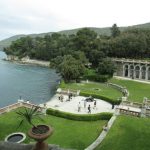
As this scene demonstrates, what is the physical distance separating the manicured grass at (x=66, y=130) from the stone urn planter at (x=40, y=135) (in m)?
14.5

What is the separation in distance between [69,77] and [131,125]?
38.5m

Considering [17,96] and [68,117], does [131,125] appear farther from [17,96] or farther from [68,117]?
[17,96]

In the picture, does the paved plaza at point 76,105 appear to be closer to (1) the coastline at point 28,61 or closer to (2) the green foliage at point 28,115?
(2) the green foliage at point 28,115

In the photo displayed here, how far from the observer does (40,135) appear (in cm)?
1401

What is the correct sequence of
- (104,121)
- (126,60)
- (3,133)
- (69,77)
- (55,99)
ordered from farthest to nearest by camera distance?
(126,60) → (69,77) → (55,99) → (104,121) → (3,133)

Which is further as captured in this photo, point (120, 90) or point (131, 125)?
point (120, 90)

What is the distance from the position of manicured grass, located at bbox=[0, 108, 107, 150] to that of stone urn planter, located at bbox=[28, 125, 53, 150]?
1448 cm

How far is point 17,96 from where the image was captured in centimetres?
6266

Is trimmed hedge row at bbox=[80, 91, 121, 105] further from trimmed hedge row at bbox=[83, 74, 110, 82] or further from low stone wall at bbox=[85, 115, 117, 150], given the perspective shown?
trimmed hedge row at bbox=[83, 74, 110, 82]

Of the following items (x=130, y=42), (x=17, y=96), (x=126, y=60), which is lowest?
(x=17, y=96)

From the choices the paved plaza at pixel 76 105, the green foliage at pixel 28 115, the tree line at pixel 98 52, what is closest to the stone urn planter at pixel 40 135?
the green foliage at pixel 28 115

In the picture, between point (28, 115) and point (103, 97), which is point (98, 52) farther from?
point (28, 115)

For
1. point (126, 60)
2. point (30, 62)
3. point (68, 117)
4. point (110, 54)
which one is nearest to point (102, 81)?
point (126, 60)

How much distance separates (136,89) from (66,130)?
33.7 meters
